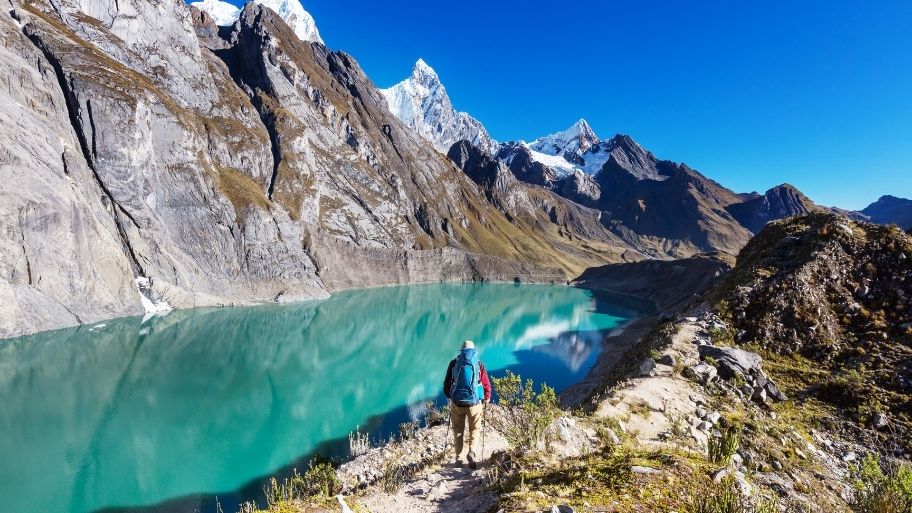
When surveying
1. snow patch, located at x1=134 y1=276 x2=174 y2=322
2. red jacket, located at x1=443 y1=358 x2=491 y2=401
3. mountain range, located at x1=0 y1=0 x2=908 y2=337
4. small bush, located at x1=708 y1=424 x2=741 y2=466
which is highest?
mountain range, located at x1=0 y1=0 x2=908 y2=337

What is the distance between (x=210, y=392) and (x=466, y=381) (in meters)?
30.6

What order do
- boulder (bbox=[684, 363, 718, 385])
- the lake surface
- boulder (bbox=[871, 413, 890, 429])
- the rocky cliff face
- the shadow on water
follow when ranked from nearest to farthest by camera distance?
1. boulder (bbox=[871, 413, 890, 429])
2. boulder (bbox=[684, 363, 718, 385])
3. the shadow on water
4. the lake surface
5. the rocky cliff face

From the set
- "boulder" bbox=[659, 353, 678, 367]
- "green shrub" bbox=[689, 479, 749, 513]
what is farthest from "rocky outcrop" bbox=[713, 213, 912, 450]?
"green shrub" bbox=[689, 479, 749, 513]

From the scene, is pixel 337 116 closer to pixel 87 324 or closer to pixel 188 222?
pixel 188 222

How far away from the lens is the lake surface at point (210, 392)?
1997cm

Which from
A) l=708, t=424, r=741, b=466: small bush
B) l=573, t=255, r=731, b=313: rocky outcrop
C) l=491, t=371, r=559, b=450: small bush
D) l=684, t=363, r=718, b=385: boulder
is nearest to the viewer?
l=708, t=424, r=741, b=466: small bush

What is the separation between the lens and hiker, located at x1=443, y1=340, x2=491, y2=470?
983 centimetres

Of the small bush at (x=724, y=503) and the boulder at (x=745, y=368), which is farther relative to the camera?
the boulder at (x=745, y=368)

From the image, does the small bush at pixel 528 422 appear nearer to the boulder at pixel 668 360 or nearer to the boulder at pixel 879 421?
the boulder at pixel 668 360

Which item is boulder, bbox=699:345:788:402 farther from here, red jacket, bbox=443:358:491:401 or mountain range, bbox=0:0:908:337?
mountain range, bbox=0:0:908:337

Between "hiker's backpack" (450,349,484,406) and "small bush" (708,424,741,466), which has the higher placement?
"hiker's backpack" (450,349,484,406)

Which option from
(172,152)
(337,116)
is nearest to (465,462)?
(172,152)

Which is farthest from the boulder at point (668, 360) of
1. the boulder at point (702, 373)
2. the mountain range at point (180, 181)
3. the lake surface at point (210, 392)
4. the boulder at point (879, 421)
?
the mountain range at point (180, 181)

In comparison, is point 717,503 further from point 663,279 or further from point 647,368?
point 663,279
